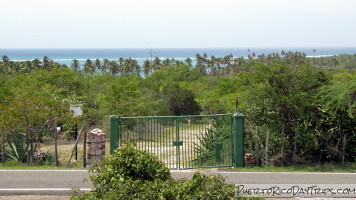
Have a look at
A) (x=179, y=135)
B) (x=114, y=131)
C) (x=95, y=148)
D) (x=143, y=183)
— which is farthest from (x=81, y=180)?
(x=143, y=183)

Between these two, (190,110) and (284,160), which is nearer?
(284,160)

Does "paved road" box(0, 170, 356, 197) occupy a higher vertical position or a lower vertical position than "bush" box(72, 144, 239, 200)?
lower

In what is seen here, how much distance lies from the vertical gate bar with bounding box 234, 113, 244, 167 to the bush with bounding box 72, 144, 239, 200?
5.74 m

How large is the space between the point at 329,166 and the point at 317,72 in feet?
9.73

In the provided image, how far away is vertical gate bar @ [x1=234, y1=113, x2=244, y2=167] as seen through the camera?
42.3 feet

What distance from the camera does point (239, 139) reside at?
12930 mm

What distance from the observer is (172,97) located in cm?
4288

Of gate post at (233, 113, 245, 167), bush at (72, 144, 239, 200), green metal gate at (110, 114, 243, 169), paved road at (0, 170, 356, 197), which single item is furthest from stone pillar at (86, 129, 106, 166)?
bush at (72, 144, 239, 200)

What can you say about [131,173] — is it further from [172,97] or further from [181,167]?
[172,97]

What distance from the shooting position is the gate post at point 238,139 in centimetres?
1288

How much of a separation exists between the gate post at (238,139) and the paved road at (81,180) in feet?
4.04

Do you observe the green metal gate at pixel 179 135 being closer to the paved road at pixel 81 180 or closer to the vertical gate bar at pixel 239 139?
the vertical gate bar at pixel 239 139

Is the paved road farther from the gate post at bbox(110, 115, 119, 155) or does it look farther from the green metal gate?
the gate post at bbox(110, 115, 119, 155)

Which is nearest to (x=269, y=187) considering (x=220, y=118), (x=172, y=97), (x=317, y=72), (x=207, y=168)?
(x=207, y=168)
